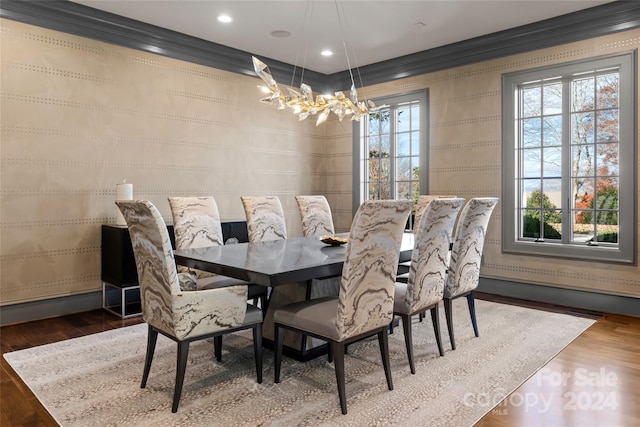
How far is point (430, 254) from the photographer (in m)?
2.76

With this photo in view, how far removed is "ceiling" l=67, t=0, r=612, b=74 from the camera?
4059 mm

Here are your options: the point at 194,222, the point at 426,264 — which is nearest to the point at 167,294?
the point at 194,222

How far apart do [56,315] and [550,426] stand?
3.99 metres

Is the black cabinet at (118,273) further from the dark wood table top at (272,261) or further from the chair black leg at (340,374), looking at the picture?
the chair black leg at (340,374)

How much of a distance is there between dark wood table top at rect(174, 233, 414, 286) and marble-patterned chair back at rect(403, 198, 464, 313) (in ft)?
0.99

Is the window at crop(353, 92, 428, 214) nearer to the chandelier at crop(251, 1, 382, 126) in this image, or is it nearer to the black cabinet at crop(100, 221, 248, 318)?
the chandelier at crop(251, 1, 382, 126)

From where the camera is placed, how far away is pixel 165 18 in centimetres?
437

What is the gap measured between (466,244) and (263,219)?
1.72 m

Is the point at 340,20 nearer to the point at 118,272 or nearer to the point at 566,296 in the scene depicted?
the point at 118,272

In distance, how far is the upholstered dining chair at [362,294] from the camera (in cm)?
221

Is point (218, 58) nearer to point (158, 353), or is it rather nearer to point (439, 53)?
point (439, 53)

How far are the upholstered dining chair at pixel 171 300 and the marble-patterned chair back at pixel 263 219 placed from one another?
1470mm

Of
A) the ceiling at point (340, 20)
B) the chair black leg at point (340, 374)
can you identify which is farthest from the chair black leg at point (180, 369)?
the ceiling at point (340, 20)

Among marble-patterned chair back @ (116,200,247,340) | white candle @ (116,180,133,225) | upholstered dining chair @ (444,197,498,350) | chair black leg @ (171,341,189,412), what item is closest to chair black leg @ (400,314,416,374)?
upholstered dining chair @ (444,197,498,350)
